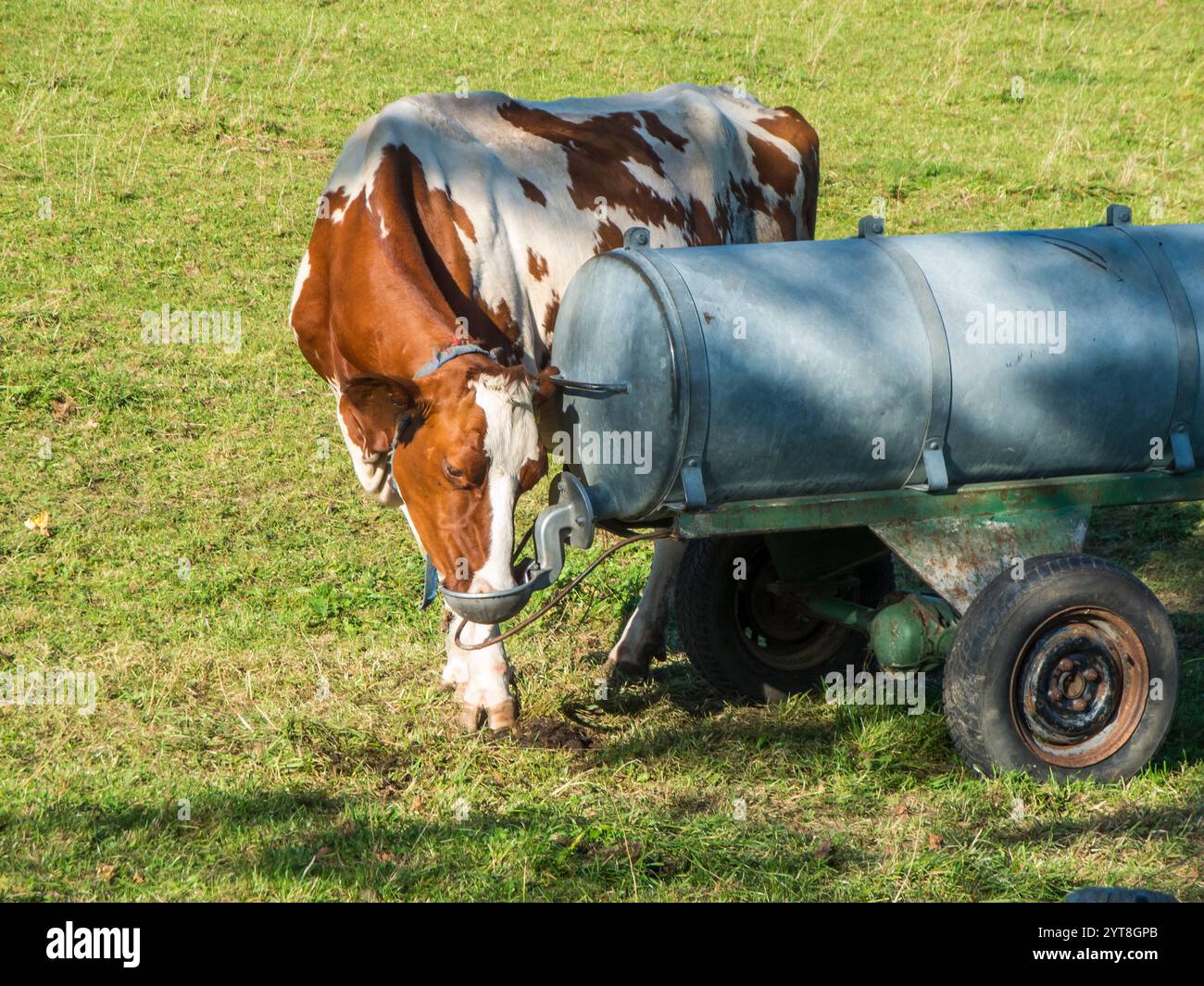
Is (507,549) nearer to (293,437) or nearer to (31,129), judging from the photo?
(293,437)

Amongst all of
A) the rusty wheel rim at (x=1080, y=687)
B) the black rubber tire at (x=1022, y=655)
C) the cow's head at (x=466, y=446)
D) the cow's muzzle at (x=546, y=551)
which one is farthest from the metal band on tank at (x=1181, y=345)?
the cow's head at (x=466, y=446)

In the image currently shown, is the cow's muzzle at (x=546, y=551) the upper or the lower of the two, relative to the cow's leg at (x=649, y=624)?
upper

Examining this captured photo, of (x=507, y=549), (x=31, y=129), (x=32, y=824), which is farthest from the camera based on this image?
Answer: (x=31, y=129)

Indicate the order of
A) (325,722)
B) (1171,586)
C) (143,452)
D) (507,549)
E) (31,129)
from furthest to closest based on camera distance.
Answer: (31,129), (143,452), (1171,586), (325,722), (507,549)

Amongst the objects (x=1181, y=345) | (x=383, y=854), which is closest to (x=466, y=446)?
(x=383, y=854)

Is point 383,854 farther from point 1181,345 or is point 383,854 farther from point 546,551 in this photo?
point 1181,345

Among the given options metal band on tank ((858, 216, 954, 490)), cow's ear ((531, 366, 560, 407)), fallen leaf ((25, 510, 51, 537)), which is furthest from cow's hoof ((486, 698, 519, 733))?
fallen leaf ((25, 510, 51, 537))

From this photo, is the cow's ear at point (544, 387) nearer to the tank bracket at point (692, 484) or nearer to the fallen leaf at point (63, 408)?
the tank bracket at point (692, 484)

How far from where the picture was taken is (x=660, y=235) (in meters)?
6.59

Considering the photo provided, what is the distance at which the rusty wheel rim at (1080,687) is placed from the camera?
4801 mm

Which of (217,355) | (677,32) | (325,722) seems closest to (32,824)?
(325,722)

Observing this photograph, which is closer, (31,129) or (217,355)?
(217,355)

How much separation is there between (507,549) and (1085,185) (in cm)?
985

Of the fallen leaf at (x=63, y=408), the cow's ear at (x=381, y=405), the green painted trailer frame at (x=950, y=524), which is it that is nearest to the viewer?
the green painted trailer frame at (x=950, y=524)
